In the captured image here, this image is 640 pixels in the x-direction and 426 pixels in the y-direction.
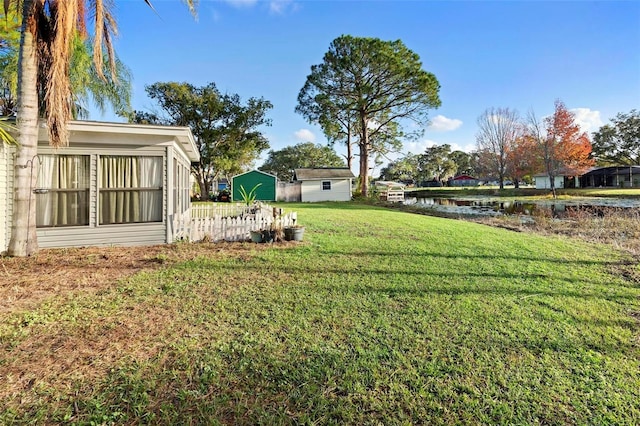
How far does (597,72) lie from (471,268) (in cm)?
1315

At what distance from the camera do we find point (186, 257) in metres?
5.48

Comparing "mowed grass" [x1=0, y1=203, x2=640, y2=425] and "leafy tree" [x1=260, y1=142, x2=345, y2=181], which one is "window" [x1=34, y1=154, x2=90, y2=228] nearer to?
"mowed grass" [x1=0, y1=203, x2=640, y2=425]

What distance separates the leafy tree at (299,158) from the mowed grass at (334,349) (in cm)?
4582

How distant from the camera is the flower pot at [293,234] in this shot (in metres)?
6.83

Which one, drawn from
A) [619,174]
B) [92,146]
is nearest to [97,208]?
[92,146]

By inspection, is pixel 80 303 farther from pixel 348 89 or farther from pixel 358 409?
pixel 348 89

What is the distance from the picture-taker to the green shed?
24.6m

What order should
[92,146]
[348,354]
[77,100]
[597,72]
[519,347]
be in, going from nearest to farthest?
[348,354] < [519,347] < [92,146] < [77,100] < [597,72]

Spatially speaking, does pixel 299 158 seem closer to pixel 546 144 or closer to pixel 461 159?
pixel 546 144

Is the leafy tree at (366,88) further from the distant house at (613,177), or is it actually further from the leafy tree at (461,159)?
the leafy tree at (461,159)

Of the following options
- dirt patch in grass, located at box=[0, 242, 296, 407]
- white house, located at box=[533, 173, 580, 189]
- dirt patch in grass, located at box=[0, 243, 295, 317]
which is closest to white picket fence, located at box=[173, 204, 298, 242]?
dirt patch in grass, located at box=[0, 243, 295, 317]

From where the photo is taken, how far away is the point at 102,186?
20.0 feet

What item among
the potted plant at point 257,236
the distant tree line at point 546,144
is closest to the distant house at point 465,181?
the distant tree line at point 546,144

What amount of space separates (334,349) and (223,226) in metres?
5.01
